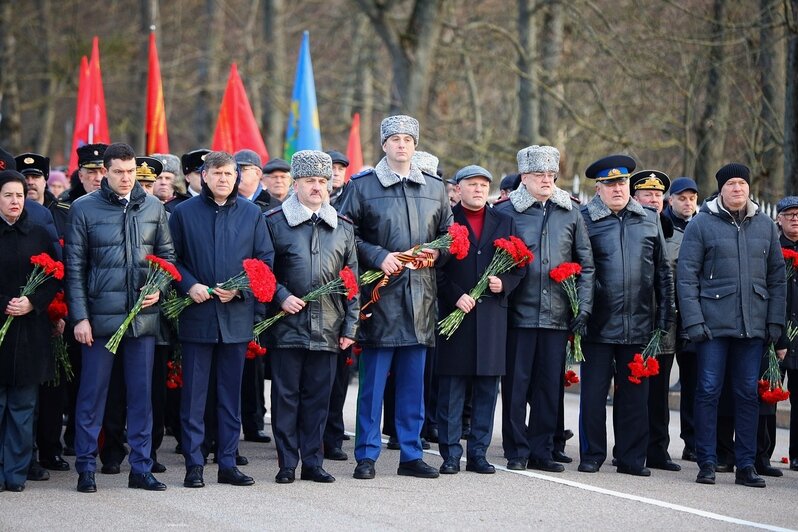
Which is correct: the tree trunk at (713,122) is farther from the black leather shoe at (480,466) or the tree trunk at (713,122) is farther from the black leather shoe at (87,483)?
the black leather shoe at (87,483)

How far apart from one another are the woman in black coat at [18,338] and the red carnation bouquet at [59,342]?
0.42ft

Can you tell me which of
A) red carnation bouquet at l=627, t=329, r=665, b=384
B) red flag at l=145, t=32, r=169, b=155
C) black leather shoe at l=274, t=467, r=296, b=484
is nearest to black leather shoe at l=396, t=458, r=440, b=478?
black leather shoe at l=274, t=467, r=296, b=484

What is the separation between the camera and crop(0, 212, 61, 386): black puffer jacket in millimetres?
8977

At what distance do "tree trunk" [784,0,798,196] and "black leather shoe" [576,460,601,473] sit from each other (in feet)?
16.4

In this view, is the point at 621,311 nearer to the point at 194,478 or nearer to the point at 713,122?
the point at 194,478

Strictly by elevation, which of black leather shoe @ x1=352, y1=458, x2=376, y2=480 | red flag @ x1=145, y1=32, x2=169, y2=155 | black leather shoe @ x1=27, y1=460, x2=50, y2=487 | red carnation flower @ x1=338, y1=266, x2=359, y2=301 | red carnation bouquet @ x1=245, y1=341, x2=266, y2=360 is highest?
red flag @ x1=145, y1=32, x2=169, y2=155

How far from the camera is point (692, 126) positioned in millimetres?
21266

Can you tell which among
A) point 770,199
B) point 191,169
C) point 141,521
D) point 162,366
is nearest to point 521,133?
point 770,199

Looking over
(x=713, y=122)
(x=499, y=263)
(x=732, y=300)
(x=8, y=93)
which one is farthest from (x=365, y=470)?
(x=8, y=93)

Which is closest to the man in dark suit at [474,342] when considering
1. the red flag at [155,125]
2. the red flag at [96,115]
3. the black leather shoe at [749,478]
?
the black leather shoe at [749,478]

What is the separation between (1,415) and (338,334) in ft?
7.96

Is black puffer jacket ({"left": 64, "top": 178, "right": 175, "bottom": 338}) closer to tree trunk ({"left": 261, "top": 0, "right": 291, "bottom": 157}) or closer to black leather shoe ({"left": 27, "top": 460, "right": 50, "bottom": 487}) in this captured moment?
black leather shoe ({"left": 27, "top": 460, "right": 50, "bottom": 487})

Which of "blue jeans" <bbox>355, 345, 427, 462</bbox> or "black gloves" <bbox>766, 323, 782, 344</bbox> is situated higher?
"black gloves" <bbox>766, 323, 782, 344</bbox>

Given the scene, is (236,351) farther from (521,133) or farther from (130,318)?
(521,133)
